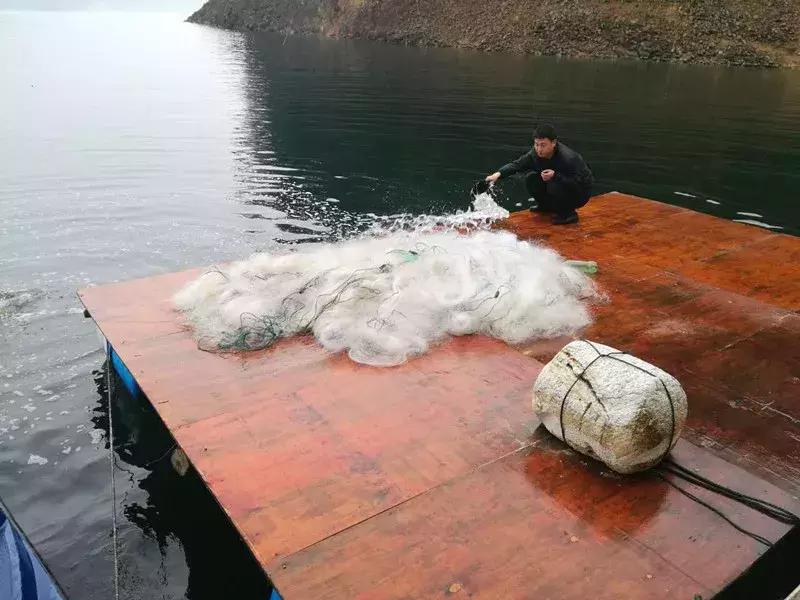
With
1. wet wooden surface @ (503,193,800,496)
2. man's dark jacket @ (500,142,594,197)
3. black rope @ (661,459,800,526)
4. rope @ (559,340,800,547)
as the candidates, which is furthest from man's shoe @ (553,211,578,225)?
black rope @ (661,459,800,526)

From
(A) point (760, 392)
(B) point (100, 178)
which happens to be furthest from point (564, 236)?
(B) point (100, 178)

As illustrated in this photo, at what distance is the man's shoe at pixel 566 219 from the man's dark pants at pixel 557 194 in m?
0.03

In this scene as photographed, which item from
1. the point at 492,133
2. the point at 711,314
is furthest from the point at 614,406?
the point at 492,133

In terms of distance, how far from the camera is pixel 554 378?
402 cm

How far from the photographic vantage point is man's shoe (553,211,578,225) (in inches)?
344

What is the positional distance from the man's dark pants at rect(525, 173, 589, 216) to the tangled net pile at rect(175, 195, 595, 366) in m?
2.30

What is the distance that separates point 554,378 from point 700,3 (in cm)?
4644

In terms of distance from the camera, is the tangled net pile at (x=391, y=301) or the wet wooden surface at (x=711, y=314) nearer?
the wet wooden surface at (x=711, y=314)

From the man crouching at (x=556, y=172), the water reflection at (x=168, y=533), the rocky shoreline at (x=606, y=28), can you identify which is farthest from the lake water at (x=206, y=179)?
the rocky shoreline at (x=606, y=28)

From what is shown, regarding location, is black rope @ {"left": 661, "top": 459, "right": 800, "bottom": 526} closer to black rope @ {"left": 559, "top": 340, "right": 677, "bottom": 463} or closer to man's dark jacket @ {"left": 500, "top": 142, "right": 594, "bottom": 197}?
black rope @ {"left": 559, "top": 340, "right": 677, "bottom": 463}

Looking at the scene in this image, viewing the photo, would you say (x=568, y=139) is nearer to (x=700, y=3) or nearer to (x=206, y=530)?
(x=206, y=530)

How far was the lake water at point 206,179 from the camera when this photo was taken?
504cm

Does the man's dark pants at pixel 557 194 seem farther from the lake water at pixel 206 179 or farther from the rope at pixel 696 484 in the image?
the rope at pixel 696 484

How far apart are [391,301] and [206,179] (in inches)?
420
